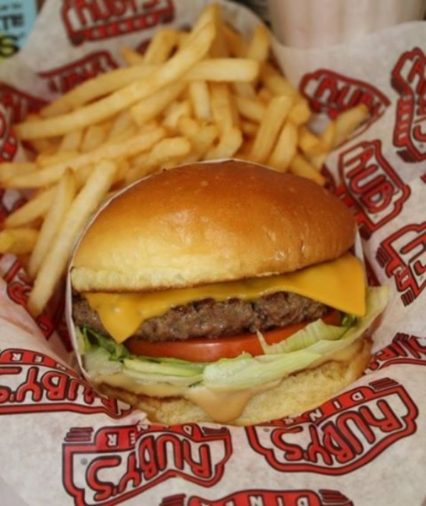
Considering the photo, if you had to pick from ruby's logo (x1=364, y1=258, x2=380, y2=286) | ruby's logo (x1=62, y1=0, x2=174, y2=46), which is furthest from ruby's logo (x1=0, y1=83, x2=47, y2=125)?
ruby's logo (x1=364, y1=258, x2=380, y2=286)

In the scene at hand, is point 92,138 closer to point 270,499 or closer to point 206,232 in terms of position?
point 206,232

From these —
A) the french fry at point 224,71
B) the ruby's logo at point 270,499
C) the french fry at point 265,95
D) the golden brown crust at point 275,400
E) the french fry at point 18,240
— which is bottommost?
the golden brown crust at point 275,400

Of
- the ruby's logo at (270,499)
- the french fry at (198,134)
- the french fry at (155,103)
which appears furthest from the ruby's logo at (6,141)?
the ruby's logo at (270,499)

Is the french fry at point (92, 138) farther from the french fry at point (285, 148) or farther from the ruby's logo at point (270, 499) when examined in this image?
the ruby's logo at point (270, 499)

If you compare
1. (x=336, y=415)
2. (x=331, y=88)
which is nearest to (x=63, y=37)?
(x=331, y=88)

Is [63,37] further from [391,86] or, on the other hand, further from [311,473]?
[311,473]
